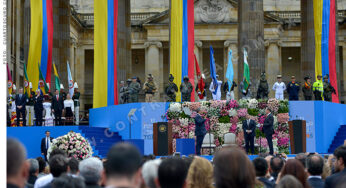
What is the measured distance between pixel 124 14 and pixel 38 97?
40.6 ft

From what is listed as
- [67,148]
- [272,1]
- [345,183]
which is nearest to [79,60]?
[272,1]

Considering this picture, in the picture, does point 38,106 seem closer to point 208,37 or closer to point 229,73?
point 229,73

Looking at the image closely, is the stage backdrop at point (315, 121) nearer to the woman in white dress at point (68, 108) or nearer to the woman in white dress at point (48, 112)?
the woman in white dress at point (68, 108)

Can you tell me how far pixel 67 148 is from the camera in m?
16.2

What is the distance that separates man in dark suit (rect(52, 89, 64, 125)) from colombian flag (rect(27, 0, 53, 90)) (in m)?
1.41

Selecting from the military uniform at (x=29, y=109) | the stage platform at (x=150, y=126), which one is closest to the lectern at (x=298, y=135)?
the stage platform at (x=150, y=126)

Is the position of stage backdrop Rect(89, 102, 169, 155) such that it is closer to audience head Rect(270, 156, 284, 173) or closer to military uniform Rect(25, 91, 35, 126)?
military uniform Rect(25, 91, 35, 126)

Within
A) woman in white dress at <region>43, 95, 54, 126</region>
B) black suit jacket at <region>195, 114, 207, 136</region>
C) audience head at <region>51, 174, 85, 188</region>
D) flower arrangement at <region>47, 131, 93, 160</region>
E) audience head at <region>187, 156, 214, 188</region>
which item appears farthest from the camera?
→ woman in white dress at <region>43, 95, 54, 126</region>

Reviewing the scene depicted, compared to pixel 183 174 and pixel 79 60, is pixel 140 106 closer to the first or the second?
pixel 183 174

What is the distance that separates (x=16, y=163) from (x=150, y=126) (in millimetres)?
21963

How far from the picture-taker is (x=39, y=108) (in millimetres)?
26859

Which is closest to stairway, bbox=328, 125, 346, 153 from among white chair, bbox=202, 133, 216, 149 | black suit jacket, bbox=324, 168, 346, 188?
white chair, bbox=202, 133, 216, 149

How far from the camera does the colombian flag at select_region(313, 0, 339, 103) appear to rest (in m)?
28.8

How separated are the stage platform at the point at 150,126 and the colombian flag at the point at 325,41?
2355 mm
